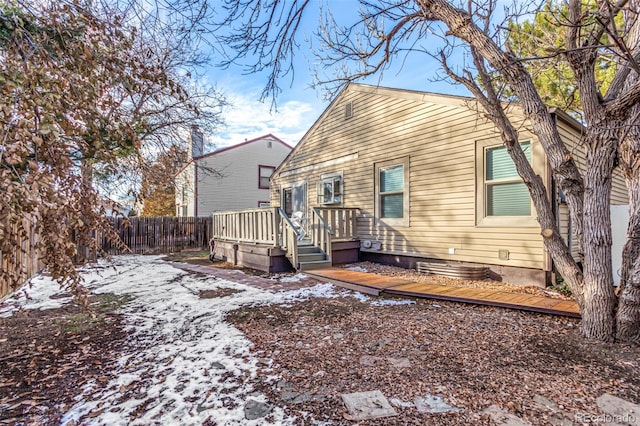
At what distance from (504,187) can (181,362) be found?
5546mm

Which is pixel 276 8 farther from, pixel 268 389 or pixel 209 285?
pixel 209 285

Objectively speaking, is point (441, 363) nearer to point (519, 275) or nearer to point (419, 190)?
point (519, 275)

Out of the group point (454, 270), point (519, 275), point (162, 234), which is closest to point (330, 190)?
point (454, 270)

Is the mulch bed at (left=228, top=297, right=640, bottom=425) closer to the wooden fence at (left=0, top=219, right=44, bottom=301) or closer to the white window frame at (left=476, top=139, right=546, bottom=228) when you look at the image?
the white window frame at (left=476, top=139, right=546, bottom=228)

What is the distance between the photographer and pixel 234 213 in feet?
29.0

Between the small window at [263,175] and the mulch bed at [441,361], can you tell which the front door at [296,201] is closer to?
the mulch bed at [441,361]

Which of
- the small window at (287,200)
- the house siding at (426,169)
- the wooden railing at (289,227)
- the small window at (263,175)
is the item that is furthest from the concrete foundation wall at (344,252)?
the small window at (263,175)

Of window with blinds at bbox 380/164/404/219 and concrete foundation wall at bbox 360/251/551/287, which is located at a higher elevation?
window with blinds at bbox 380/164/404/219

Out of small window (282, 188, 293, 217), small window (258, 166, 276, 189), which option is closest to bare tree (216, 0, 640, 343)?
small window (282, 188, 293, 217)

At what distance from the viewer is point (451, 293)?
4.48 meters

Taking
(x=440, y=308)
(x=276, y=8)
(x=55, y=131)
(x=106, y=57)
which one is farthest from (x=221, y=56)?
(x=440, y=308)

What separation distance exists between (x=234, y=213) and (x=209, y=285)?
3169mm

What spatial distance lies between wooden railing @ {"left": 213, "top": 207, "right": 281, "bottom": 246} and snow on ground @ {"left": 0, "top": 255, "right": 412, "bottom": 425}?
6.06 feet

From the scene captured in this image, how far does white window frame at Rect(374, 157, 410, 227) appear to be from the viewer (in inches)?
280
